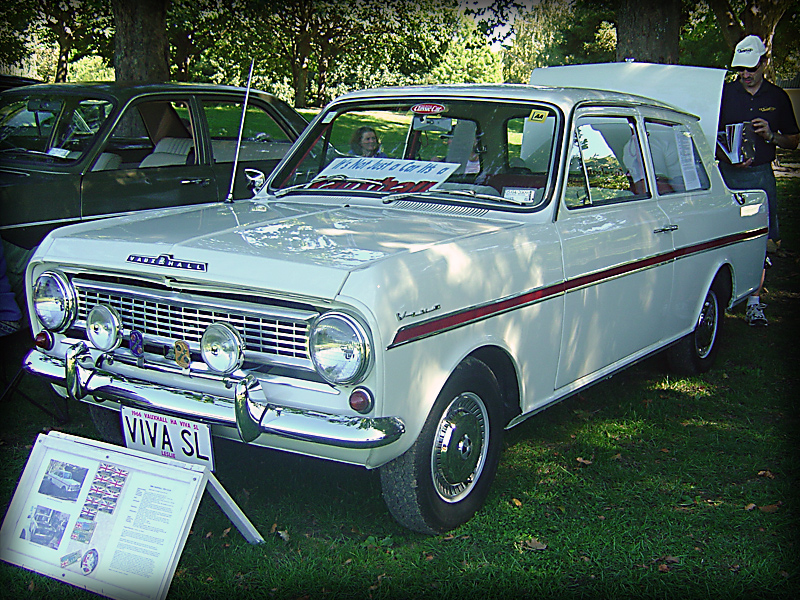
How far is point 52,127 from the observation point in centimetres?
617

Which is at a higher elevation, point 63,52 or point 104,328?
point 63,52

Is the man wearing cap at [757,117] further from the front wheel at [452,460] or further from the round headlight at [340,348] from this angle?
the round headlight at [340,348]

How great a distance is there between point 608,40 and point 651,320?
30.1m

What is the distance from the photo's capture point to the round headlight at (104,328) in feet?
10.8

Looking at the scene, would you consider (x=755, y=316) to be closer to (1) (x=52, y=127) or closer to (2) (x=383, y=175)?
(2) (x=383, y=175)

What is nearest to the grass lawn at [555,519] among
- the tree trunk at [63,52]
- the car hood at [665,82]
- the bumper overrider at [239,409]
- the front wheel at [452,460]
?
the front wheel at [452,460]

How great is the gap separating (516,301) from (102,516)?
1.85 metres

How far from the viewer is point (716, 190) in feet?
17.8

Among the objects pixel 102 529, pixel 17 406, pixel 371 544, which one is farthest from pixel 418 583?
pixel 17 406

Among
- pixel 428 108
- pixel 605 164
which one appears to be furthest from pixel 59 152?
pixel 605 164

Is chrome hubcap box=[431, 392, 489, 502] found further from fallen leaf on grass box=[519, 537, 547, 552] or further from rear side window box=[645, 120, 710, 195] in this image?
rear side window box=[645, 120, 710, 195]

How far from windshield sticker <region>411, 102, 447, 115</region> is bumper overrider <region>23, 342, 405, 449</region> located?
207 centimetres

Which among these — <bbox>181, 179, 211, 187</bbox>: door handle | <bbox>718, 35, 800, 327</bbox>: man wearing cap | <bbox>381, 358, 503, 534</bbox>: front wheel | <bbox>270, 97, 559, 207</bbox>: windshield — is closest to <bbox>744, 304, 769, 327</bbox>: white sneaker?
<bbox>718, 35, 800, 327</bbox>: man wearing cap

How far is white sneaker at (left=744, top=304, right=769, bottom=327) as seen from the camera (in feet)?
22.6
